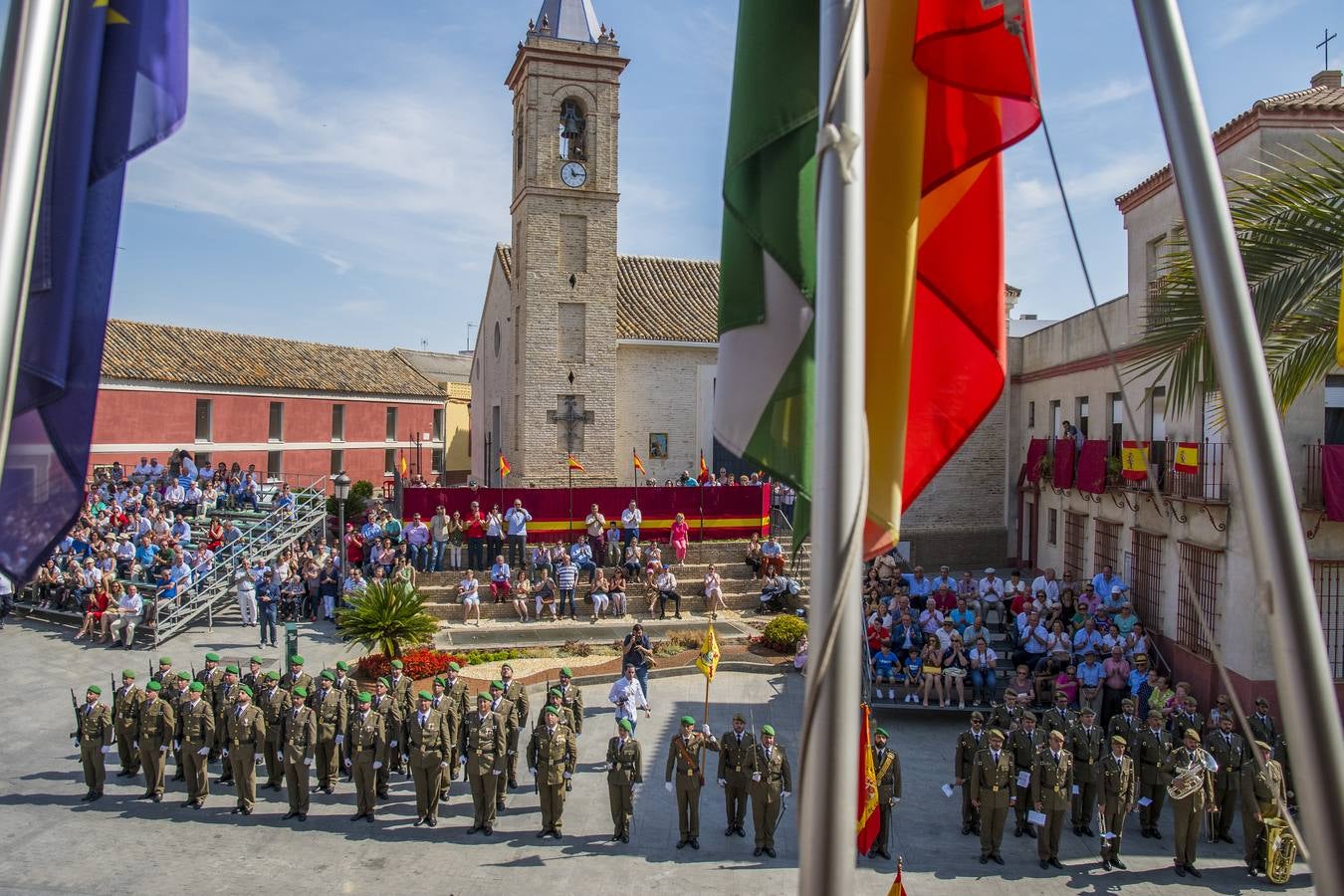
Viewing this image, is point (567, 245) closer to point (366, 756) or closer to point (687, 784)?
point (366, 756)

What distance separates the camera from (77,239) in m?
4.49

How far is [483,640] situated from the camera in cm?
2322

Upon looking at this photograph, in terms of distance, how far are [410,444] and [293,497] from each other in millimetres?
24247

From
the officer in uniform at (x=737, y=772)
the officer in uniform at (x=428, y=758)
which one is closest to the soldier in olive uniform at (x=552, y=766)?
the officer in uniform at (x=428, y=758)

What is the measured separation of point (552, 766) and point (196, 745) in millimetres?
4990

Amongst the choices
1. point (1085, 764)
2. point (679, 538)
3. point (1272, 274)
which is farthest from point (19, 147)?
point (679, 538)

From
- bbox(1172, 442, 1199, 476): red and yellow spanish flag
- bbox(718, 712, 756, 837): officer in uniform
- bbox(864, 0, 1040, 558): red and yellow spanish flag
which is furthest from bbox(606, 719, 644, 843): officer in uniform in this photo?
bbox(1172, 442, 1199, 476): red and yellow spanish flag

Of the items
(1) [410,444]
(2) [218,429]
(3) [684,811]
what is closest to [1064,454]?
(3) [684,811]

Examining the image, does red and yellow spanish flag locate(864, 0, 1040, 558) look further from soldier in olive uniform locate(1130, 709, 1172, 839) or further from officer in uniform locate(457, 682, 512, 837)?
soldier in olive uniform locate(1130, 709, 1172, 839)

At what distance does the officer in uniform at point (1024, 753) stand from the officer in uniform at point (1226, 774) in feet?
7.41

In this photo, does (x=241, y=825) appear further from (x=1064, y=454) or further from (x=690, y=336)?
(x=690, y=336)

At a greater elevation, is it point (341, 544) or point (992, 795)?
point (341, 544)

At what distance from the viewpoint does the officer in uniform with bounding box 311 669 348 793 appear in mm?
14367

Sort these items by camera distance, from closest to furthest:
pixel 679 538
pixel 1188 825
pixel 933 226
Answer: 1. pixel 933 226
2. pixel 1188 825
3. pixel 679 538
